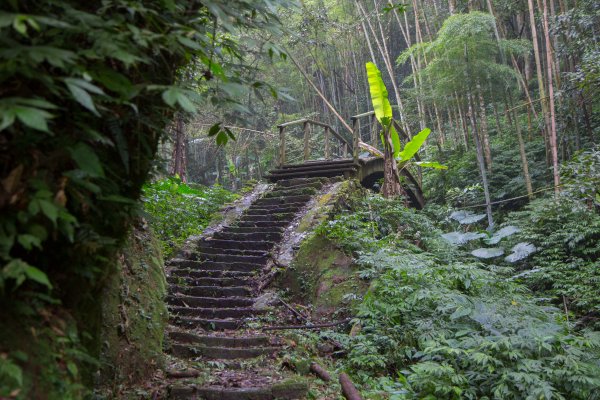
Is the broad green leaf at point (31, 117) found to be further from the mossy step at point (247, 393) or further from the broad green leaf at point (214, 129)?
the mossy step at point (247, 393)

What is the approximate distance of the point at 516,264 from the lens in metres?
9.71

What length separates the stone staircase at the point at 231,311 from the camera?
164 inches

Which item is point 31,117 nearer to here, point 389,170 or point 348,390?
point 348,390

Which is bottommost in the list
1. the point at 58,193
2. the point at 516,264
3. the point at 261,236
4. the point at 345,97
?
the point at 516,264

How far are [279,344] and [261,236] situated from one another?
3035mm

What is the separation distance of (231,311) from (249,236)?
7.25 ft

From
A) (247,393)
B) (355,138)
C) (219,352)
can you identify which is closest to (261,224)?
(355,138)

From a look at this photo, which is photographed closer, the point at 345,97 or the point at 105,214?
the point at 105,214

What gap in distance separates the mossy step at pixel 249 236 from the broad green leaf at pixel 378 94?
365cm

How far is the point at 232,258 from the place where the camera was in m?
7.30

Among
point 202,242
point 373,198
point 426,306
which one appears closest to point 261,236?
point 202,242

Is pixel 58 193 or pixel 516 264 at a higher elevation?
pixel 58 193

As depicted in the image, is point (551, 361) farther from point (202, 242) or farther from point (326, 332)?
point (202, 242)

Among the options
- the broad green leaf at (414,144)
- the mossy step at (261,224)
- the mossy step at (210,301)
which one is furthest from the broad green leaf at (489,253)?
the mossy step at (210,301)
